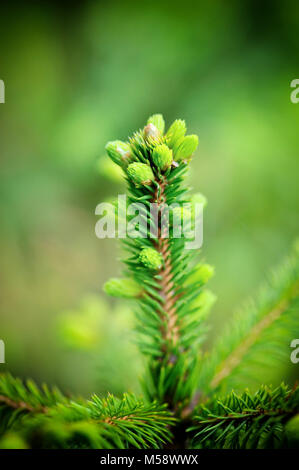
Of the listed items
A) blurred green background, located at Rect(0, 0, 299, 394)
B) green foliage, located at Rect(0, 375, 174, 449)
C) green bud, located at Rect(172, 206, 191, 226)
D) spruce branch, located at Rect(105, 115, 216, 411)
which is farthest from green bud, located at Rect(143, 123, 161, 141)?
blurred green background, located at Rect(0, 0, 299, 394)

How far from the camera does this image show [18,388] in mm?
595

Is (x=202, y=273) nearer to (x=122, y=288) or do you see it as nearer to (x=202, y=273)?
(x=202, y=273)

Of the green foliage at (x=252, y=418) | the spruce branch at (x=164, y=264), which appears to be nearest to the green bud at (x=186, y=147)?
the spruce branch at (x=164, y=264)

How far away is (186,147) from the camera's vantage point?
1.85ft

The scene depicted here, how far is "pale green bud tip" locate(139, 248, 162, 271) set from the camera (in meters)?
0.56

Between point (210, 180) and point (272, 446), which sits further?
point (210, 180)

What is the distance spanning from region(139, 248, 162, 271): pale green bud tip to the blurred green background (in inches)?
41.4

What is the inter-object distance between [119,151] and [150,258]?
8.0 inches

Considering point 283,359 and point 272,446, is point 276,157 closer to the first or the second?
point 283,359

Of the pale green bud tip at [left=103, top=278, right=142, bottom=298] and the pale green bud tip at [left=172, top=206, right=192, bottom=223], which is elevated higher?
the pale green bud tip at [left=172, top=206, right=192, bottom=223]

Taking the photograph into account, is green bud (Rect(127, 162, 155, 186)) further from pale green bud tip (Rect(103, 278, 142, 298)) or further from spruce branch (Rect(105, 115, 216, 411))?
pale green bud tip (Rect(103, 278, 142, 298))

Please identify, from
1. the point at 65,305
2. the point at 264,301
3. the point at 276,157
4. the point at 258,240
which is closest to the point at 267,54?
the point at 276,157

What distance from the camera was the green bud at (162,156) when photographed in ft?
1.72

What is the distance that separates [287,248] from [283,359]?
4.25 feet
